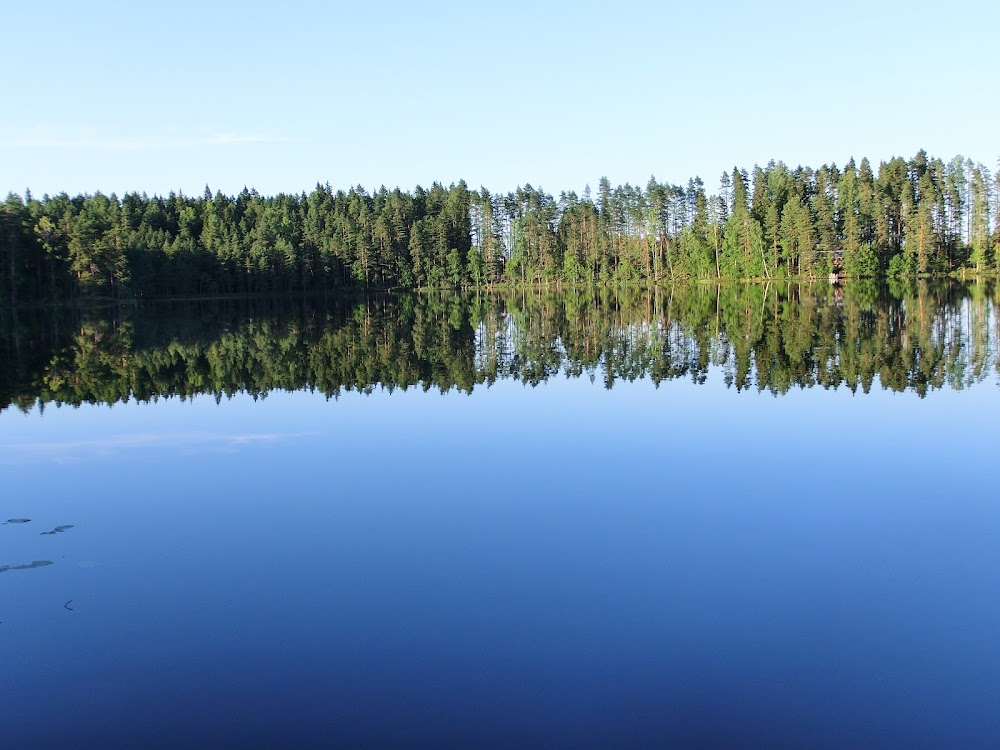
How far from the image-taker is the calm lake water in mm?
6367

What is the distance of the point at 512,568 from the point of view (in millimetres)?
9203

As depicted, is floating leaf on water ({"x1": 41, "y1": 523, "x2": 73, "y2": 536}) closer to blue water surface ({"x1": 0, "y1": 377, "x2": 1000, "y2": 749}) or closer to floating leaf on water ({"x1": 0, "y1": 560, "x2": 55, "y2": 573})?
blue water surface ({"x1": 0, "y1": 377, "x2": 1000, "y2": 749})

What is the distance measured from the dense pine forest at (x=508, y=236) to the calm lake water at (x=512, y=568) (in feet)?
242

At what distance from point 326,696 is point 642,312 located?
51.8 m

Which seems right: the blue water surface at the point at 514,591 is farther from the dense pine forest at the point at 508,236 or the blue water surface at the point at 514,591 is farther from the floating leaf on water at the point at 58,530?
the dense pine forest at the point at 508,236

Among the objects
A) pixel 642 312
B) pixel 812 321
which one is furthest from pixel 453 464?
pixel 642 312

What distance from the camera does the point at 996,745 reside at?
229 inches

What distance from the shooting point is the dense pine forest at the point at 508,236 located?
87.6m

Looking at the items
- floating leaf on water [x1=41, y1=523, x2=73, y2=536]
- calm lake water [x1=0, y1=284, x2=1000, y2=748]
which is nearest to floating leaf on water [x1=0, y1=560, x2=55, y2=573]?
calm lake water [x1=0, y1=284, x2=1000, y2=748]

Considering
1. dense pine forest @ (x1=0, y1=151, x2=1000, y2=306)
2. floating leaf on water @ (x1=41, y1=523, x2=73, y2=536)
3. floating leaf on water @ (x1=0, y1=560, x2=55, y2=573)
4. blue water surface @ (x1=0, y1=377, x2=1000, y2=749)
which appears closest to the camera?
blue water surface @ (x1=0, y1=377, x2=1000, y2=749)

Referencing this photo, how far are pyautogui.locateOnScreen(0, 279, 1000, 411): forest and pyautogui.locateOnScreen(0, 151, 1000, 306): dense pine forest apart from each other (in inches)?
1394

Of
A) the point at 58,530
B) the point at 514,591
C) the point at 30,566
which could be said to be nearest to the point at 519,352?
the point at 58,530

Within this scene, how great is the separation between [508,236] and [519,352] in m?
107

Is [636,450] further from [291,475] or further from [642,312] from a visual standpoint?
[642,312]
